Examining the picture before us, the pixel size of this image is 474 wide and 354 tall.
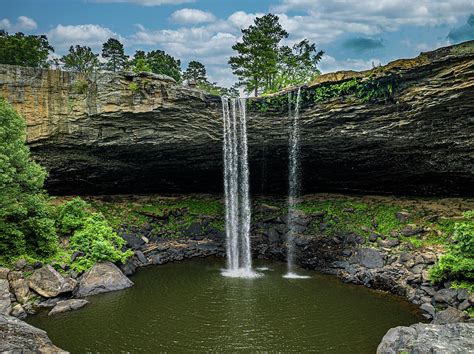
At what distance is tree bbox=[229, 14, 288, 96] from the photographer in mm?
30156

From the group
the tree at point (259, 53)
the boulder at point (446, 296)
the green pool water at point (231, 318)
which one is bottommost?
the green pool water at point (231, 318)

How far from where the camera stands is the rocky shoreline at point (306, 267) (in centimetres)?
1303

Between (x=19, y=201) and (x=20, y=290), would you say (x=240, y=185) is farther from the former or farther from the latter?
(x=20, y=290)

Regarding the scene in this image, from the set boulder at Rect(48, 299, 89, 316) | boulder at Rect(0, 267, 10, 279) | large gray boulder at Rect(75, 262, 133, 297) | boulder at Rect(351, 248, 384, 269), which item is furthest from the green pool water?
boulder at Rect(0, 267, 10, 279)

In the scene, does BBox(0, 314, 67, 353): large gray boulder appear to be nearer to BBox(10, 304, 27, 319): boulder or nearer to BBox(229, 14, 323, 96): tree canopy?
BBox(10, 304, 27, 319): boulder

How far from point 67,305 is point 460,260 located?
1420 cm

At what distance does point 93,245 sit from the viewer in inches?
695

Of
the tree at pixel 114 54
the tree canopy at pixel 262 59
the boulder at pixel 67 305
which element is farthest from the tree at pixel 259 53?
the boulder at pixel 67 305

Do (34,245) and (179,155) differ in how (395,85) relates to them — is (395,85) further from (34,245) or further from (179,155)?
(34,245)

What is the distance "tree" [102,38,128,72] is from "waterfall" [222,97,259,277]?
69.5ft

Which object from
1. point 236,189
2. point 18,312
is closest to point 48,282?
point 18,312

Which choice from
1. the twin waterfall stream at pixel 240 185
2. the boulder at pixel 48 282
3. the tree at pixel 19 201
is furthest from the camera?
A: the twin waterfall stream at pixel 240 185

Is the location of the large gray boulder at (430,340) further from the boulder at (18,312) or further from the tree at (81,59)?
the tree at (81,59)

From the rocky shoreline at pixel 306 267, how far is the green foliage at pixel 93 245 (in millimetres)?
425
